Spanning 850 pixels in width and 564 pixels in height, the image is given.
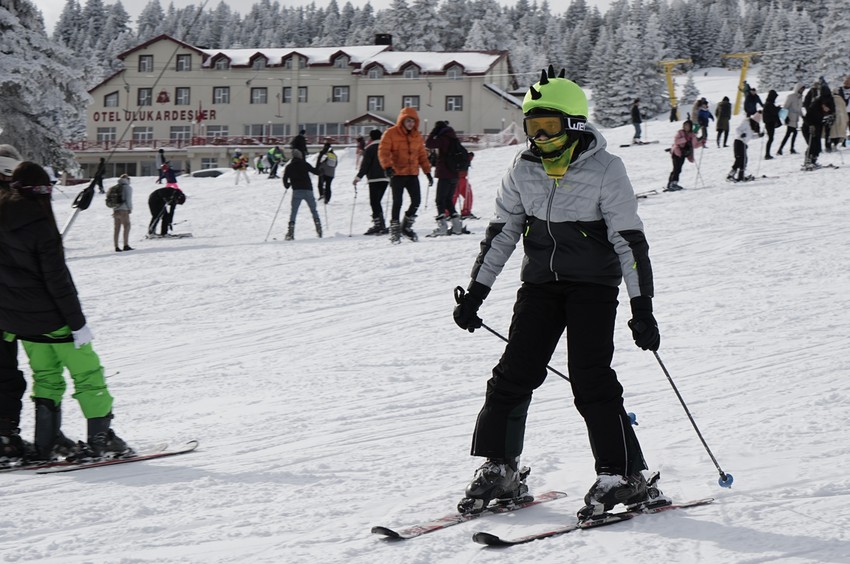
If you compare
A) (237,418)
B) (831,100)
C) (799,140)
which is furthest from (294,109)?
(237,418)

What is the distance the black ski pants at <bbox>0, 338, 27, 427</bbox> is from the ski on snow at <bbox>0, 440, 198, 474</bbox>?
28cm

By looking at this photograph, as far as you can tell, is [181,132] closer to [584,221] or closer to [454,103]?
[454,103]

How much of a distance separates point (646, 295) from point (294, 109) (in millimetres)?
62813

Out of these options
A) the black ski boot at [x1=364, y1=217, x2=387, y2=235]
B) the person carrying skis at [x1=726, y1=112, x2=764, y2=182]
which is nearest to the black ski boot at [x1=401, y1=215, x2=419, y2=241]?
the black ski boot at [x1=364, y1=217, x2=387, y2=235]

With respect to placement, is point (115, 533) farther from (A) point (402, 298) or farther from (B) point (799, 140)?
(B) point (799, 140)

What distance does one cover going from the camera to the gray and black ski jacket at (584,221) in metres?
3.50

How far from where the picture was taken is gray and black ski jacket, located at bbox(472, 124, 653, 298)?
3.50 metres

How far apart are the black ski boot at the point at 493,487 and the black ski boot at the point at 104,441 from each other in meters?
2.07

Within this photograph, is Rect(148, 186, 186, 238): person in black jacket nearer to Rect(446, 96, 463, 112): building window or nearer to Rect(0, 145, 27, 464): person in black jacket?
Rect(0, 145, 27, 464): person in black jacket

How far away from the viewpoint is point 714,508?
368cm

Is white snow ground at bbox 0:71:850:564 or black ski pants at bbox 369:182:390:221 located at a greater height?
black ski pants at bbox 369:182:390:221

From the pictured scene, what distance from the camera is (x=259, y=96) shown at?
65.1 meters

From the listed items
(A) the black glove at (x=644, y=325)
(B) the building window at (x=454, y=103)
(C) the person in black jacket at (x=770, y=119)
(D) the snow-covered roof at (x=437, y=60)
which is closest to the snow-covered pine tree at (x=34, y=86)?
(C) the person in black jacket at (x=770, y=119)

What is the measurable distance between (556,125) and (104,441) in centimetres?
289
